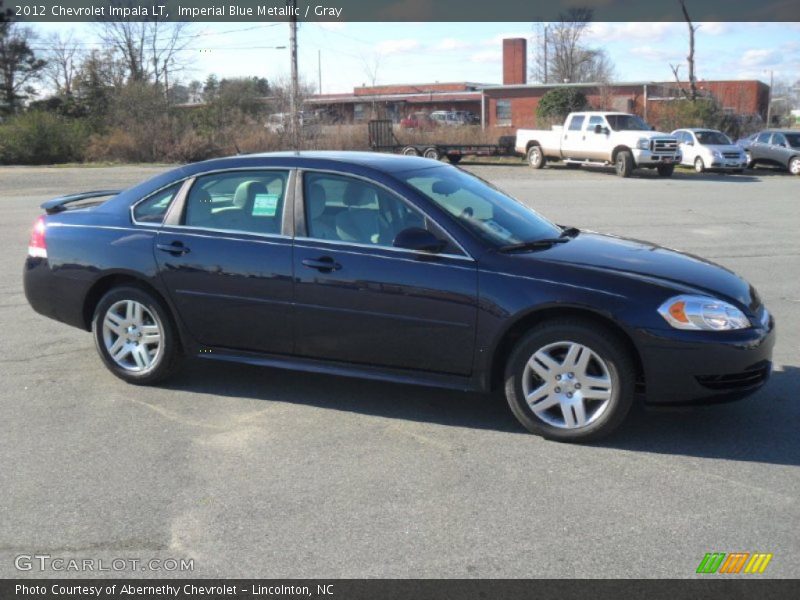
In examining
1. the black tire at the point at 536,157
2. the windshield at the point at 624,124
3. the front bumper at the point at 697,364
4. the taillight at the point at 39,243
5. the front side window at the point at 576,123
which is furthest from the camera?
the black tire at the point at 536,157

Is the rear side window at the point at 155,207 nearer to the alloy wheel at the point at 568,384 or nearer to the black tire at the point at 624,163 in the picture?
the alloy wheel at the point at 568,384

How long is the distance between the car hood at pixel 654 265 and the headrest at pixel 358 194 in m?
1.06

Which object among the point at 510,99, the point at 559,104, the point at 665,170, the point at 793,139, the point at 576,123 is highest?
the point at 510,99

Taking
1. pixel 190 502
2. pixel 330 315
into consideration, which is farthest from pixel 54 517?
pixel 330 315

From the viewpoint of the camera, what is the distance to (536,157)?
32.8 meters

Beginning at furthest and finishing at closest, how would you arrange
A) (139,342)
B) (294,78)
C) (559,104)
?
1. (559,104)
2. (294,78)
3. (139,342)

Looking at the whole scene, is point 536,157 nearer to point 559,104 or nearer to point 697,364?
point 559,104

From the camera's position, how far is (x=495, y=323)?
4949 millimetres

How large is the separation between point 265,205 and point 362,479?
6.86ft

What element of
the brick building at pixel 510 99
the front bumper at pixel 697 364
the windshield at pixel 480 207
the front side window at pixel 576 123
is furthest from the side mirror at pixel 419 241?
the brick building at pixel 510 99

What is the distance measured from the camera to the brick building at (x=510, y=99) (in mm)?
50188

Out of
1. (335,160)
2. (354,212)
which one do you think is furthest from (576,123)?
(354,212)
